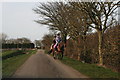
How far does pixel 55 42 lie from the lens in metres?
19.3

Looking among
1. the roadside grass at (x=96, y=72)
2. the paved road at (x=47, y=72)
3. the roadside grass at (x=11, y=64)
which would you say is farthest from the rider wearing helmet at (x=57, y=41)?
the roadside grass at (x=96, y=72)

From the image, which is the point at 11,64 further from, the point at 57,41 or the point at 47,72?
the point at 47,72

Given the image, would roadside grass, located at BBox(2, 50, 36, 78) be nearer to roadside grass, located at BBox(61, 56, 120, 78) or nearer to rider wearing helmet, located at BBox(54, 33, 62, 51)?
rider wearing helmet, located at BBox(54, 33, 62, 51)

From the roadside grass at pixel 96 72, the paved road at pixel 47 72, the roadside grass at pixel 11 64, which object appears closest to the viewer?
the paved road at pixel 47 72

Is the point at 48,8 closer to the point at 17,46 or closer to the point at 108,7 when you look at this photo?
the point at 108,7

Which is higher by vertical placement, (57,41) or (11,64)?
(57,41)

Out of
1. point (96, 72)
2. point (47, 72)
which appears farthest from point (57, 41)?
point (96, 72)

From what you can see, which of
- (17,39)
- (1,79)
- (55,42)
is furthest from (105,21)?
(17,39)


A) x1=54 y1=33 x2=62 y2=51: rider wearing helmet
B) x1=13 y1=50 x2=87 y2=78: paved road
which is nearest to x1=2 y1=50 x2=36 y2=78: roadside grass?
x1=13 y1=50 x2=87 y2=78: paved road

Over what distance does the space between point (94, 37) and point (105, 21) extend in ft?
9.21

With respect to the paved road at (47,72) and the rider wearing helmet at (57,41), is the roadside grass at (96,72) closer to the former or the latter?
the paved road at (47,72)

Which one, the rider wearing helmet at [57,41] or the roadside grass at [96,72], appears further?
the rider wearing helmet at [57,41]

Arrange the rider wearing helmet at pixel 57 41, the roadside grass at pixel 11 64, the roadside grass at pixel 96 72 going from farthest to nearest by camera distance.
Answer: the rider wearing helmet at pixel 57 41 < the roadside grass at pixel 11 64 < the roadside grass at pixel 96 72

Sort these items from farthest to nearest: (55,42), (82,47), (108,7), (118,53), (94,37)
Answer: (82,47), (55,42), (94,37), (108,7), (118,53)
